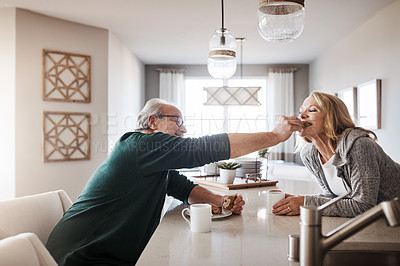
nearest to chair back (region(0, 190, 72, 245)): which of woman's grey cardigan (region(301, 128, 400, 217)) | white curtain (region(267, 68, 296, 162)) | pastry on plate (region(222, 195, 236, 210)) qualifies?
pastry on plate (region(222, 195, 236, 210))

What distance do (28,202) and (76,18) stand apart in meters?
3.51

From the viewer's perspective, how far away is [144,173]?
1.40 metres

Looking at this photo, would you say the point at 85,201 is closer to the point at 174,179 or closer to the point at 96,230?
the point at 96,230

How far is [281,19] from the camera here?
5.67 ft

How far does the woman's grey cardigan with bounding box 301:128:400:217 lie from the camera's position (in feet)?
4.38

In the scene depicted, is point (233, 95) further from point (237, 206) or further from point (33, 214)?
point (33, 214)

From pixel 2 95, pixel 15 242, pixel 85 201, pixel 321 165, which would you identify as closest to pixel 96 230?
pixel 85 201

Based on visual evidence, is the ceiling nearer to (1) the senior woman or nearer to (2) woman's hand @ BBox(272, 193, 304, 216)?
(1) the senior woman

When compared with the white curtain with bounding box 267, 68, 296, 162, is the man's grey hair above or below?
below

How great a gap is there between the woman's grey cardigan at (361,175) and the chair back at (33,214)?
1.12 metres

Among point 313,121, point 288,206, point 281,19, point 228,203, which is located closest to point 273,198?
point 288,206

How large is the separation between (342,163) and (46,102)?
12.3 ft

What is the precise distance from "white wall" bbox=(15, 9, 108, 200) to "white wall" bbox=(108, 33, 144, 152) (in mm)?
204

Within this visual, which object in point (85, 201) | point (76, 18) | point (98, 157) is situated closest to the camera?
point (85, 201)
